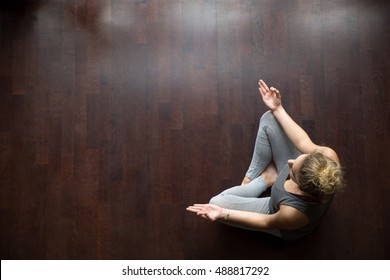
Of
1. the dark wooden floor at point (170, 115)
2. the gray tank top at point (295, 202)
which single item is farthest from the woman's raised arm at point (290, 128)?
the dark wooden floor at point (170, 115)

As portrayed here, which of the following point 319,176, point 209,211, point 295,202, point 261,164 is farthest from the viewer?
point 261,164

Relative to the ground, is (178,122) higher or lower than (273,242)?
higher

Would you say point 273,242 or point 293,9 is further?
point 293,9

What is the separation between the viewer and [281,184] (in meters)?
1.72

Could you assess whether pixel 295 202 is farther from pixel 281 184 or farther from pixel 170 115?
pixel 170 115

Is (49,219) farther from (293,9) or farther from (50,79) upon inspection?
(293,9)

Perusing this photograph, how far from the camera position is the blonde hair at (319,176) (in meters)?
1.47

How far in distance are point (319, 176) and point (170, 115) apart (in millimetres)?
1081

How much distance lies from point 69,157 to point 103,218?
441 millimetres

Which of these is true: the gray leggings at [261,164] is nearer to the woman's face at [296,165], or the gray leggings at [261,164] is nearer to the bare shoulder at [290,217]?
the bare shoulder at [290,217]

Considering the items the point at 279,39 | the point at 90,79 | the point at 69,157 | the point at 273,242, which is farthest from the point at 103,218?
the point at 279,39

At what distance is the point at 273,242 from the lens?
2.16 meters

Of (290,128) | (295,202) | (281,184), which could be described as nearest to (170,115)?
(290,128)
